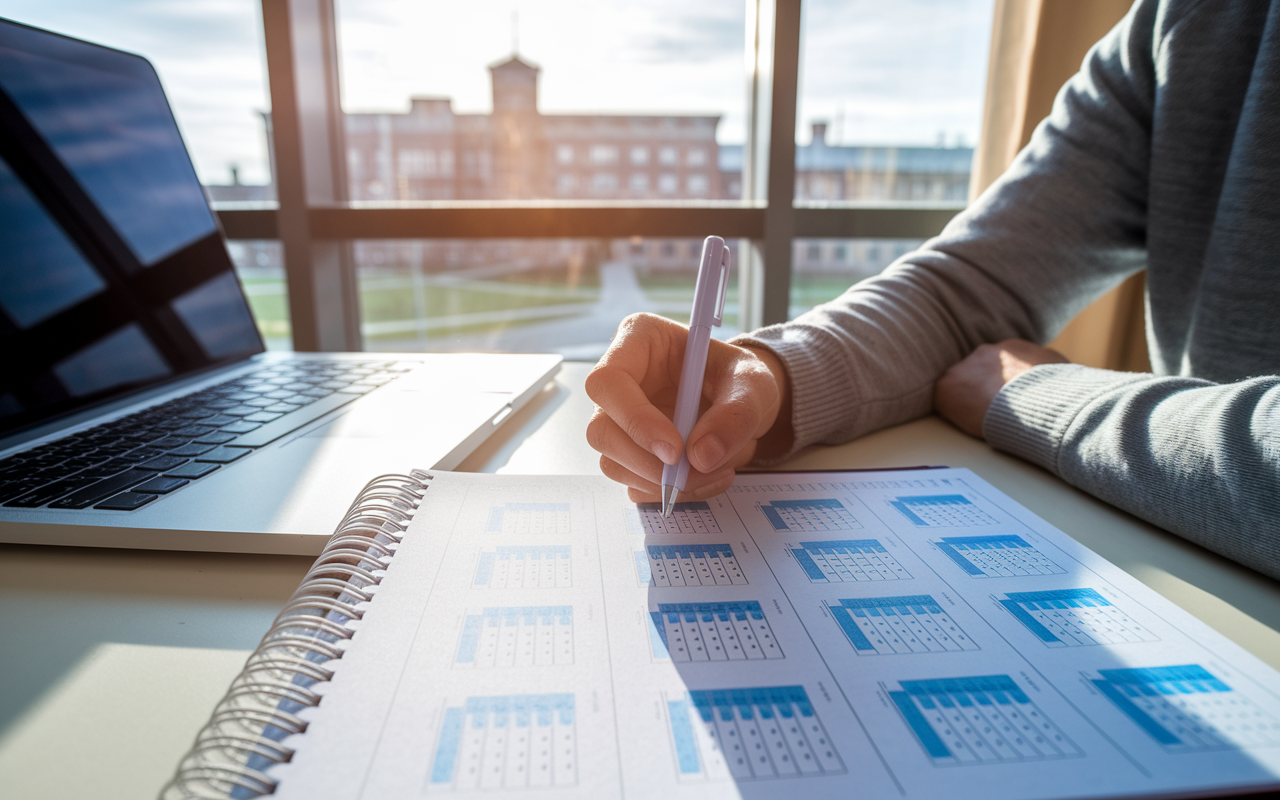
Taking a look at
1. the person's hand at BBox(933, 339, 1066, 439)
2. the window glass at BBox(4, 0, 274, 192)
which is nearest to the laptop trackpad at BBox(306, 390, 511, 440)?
the person's hand at BBox(933, 339, 1066, 439)

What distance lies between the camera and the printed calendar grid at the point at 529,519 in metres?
0.38

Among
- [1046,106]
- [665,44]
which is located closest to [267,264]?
[665,44]

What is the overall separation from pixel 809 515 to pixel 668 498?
89 millimetres

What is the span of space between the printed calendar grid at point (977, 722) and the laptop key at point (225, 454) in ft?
1.38

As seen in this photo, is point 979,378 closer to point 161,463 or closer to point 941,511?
point 941,511

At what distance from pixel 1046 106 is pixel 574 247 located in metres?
0.94

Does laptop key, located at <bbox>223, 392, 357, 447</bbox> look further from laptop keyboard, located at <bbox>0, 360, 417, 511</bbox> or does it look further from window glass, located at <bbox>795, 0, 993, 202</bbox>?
window glass, located at <bbox>795, 0, 993, 202</bbox>

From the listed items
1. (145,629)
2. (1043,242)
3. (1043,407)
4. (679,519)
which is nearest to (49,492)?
(145,629)

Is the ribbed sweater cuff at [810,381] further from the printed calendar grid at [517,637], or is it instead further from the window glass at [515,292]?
the window glass at [515,292]

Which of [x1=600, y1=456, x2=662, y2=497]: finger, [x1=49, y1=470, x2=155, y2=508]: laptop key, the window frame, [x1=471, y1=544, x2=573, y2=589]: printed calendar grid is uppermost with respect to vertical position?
the window frame

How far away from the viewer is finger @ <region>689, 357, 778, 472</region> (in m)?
0.39

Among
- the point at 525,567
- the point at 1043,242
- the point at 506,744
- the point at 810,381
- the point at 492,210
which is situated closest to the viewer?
the point at 506,744

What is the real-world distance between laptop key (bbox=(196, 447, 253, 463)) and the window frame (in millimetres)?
935

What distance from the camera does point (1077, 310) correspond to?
79cm
